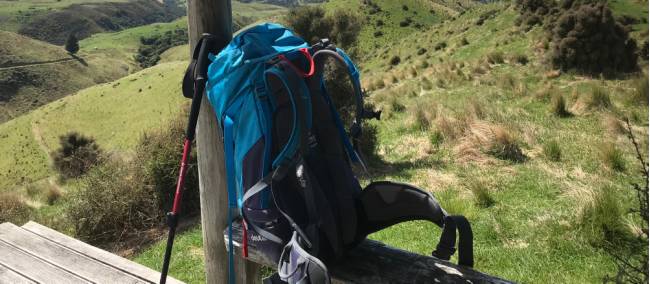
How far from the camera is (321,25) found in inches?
506

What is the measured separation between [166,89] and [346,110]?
49498 millimetres

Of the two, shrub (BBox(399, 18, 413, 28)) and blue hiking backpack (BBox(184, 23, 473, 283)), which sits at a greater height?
blue hiking backpack (BBox(184, 23, 473, 283))

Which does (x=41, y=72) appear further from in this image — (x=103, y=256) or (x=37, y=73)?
(x=103, y=256)

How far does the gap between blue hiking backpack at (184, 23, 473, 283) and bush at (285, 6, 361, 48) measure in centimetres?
1000

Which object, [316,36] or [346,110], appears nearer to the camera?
[346,110]

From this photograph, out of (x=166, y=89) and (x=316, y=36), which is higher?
(x=316, y=36)

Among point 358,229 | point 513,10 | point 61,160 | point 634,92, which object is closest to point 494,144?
point 634,92

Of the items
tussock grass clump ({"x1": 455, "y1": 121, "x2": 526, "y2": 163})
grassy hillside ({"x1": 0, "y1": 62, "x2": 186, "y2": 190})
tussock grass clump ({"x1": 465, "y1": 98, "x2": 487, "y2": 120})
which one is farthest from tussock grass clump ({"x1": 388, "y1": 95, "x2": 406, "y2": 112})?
grassy hillside ({"x1": 0, "y1": 62, "x2": 186, "y2": 190})

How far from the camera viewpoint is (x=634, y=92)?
31.6ft

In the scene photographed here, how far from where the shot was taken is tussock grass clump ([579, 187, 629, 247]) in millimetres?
4172

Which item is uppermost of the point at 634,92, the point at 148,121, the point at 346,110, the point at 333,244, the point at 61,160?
the point at 333,244

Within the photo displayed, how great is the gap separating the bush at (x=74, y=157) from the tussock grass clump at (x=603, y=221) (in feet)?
46.1

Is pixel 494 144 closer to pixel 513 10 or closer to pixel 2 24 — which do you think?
pixel 513 10

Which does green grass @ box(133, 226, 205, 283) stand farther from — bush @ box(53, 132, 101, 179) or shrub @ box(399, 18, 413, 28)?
shrub @ box(399, 18, 413, 28)
